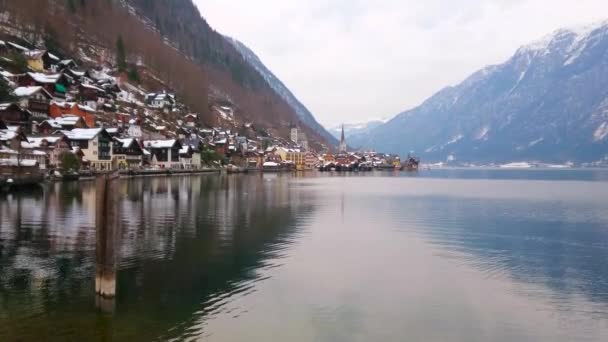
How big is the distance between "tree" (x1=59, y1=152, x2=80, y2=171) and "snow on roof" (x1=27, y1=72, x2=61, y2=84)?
2768cm

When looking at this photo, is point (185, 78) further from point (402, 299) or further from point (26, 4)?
point (402, 299)

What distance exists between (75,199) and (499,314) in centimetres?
3833

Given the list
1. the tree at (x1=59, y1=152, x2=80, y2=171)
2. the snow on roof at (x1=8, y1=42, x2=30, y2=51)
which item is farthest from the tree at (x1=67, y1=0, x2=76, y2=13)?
the tree at (x1=59, y1=152, x2=80, y2=171)

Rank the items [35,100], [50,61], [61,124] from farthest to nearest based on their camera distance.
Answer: [50,61] < [61,124] < [35,100]

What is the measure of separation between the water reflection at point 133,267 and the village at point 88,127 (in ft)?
87.2

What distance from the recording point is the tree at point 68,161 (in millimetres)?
69375

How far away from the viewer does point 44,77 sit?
308 feet

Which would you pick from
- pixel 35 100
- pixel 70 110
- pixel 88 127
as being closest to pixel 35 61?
pixel 70 110

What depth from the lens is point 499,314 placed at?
1567cm

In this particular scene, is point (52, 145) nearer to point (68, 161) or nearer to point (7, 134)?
point (68, 161)

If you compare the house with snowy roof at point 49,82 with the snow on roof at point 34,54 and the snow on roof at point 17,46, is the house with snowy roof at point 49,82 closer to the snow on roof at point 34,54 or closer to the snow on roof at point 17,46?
the snow on roof at point 34,54

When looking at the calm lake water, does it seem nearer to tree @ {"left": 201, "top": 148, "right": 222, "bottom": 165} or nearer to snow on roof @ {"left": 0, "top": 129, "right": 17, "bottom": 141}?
snow on roof @ {"left": 0, "top": 129, "right": 17, "bottom": 141}

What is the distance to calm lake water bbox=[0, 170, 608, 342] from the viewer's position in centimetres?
1373

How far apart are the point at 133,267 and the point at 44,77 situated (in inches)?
3501
